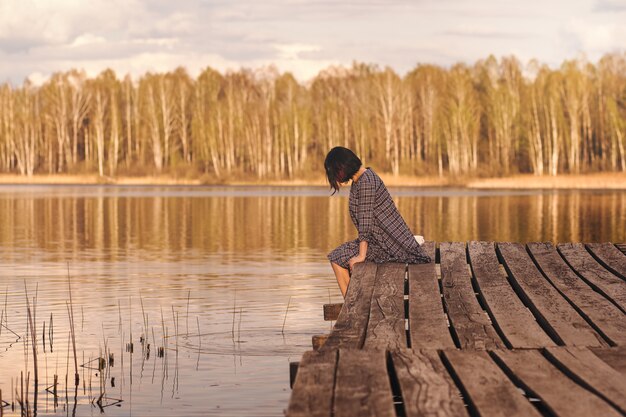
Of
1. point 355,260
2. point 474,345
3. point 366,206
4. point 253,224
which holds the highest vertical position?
point 366,206

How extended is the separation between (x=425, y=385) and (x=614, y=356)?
57.2 inches

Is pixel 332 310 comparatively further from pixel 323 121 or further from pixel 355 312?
pixel 323 121

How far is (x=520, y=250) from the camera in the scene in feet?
40.0

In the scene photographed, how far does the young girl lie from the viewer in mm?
9438

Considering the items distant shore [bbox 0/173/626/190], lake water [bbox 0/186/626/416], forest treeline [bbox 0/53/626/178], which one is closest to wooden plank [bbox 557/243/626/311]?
lake water [bbox 0/186/626/416]

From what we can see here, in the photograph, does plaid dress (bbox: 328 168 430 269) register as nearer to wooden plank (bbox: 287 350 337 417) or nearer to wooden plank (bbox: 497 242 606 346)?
wooden plank (bbox: 497 242 606 346)

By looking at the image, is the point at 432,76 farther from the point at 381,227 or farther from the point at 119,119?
the point at 381,227

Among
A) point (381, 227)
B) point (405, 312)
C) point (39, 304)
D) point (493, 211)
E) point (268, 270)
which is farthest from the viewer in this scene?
point (493, 211)

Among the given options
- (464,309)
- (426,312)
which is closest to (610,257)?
(464,309)

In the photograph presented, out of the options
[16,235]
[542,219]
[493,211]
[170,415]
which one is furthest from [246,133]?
[170,415]

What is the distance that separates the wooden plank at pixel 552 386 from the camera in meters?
4.93

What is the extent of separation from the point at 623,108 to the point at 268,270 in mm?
68963

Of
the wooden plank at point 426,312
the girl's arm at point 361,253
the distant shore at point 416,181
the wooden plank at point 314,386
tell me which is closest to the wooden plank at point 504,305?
the wooden plank at point 426,312

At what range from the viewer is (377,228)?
1017 centimetres
